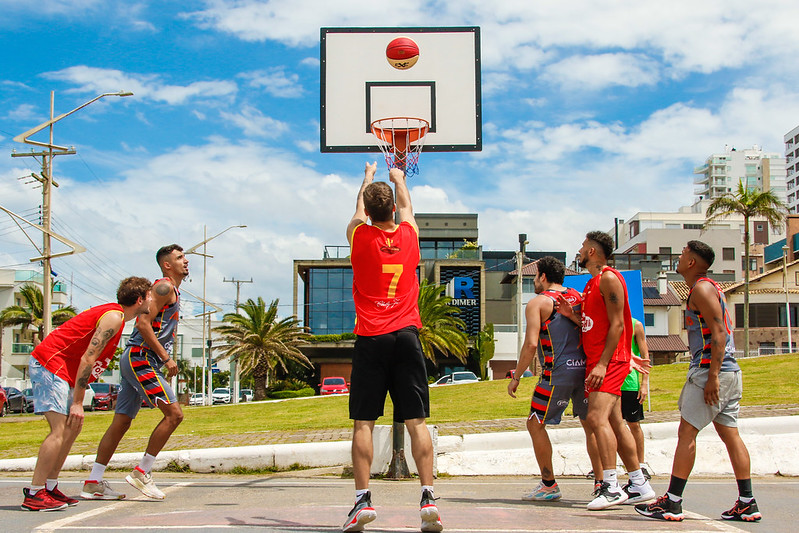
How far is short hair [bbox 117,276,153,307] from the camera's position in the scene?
6.55 meters

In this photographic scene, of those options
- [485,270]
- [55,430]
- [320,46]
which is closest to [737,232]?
[485,270]

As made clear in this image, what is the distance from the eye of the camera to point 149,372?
6773 mm

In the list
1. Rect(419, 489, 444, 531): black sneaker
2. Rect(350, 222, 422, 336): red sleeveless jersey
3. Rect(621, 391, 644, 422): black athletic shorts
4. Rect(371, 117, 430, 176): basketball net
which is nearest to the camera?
Rect(419, 489, 444, 531): black sneaker

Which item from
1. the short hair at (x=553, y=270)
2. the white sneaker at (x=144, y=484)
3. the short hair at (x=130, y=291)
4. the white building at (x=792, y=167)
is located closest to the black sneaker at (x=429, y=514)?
the short hair at (x=553, y=270)

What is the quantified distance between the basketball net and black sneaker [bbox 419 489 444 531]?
6.45m

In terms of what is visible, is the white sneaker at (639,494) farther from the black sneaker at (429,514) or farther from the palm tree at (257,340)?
the palm tree at (257,340)

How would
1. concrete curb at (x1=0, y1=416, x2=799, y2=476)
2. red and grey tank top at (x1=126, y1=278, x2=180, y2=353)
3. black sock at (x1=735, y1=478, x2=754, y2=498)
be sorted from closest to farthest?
black sock at (x1=735, y1=478, x2=754, y2=498) < red and grey tank top at (x1=126, y1=278, x2=180, y2=353) < concrete curb at (x1=0, y1=416, x2=799, y2=476)

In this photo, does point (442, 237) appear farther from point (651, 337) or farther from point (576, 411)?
point (576, 411)

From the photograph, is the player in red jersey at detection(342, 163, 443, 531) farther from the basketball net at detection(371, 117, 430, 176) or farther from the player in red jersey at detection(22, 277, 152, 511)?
the basketball net at detection(371, 117, 430, 176)

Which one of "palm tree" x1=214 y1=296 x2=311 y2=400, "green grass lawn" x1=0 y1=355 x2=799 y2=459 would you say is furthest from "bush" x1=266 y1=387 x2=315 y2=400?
"green grass lawn" x1=0 y1=355 x2=799 y2=459

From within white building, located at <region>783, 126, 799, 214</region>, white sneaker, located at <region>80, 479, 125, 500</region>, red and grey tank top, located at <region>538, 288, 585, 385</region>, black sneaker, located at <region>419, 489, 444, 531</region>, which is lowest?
white sneaker, located at <region>80, 479, 125, 500</region>

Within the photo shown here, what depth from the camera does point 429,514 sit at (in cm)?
450

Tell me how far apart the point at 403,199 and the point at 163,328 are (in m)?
2.66

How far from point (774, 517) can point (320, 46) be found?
28.8 ft
